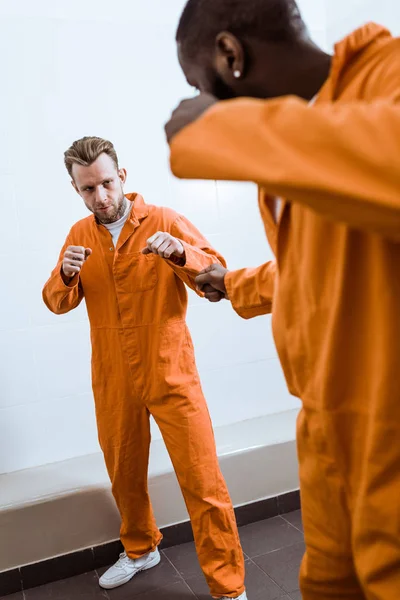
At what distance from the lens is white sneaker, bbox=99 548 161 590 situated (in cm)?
240

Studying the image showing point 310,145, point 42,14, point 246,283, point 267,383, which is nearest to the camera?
point 310,145

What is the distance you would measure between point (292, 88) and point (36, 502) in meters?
A: 2.13

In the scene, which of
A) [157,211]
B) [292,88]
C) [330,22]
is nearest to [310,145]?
[292,88]

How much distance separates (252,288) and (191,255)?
2.14ft

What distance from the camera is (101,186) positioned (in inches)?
88.9

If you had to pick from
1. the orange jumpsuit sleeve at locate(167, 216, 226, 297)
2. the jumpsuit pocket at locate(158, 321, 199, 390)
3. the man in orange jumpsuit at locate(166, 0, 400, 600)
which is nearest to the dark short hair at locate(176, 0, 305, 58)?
the man in orange jumpsuit at locate(166, 0, 400, 600)

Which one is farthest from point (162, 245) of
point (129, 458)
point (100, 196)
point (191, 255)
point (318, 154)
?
point (318, 154)

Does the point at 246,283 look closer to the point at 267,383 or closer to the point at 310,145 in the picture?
the point at 310,145

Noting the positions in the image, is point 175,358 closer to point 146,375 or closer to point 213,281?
point 146,375

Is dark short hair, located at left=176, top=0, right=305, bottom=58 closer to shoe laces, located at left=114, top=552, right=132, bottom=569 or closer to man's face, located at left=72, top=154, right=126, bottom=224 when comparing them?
man's face, located at left=72, top=154, right=126, bottom=224

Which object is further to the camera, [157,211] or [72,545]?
[72,545]

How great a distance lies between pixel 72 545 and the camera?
2.53m

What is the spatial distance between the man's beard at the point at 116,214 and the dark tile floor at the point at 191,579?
1.49m

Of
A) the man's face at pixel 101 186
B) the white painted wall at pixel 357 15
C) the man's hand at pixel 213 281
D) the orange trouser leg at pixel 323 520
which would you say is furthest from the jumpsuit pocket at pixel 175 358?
the white painted wall at pixel 357 15
